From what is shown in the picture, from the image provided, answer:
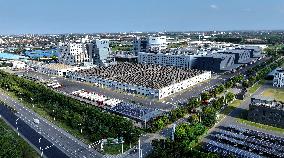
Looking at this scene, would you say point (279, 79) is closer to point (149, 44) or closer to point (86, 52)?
point (149, 44)

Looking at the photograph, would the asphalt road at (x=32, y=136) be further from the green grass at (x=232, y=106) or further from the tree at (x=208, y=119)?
the green grass at (x=232, y=106)

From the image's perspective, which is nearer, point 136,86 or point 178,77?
point 136,86

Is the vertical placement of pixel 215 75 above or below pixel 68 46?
below

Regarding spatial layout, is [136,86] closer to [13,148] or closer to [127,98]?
[127,98]

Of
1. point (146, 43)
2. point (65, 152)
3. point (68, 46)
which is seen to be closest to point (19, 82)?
point (68, 46)

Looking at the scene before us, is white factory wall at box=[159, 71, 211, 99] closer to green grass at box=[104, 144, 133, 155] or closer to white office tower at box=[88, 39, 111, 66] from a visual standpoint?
green grass at box=[104, 144, 133, 155]

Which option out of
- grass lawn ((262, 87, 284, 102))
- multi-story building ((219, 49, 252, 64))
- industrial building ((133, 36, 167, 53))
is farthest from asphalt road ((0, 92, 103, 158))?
multi-story building ((219, 49, 252, 64))
